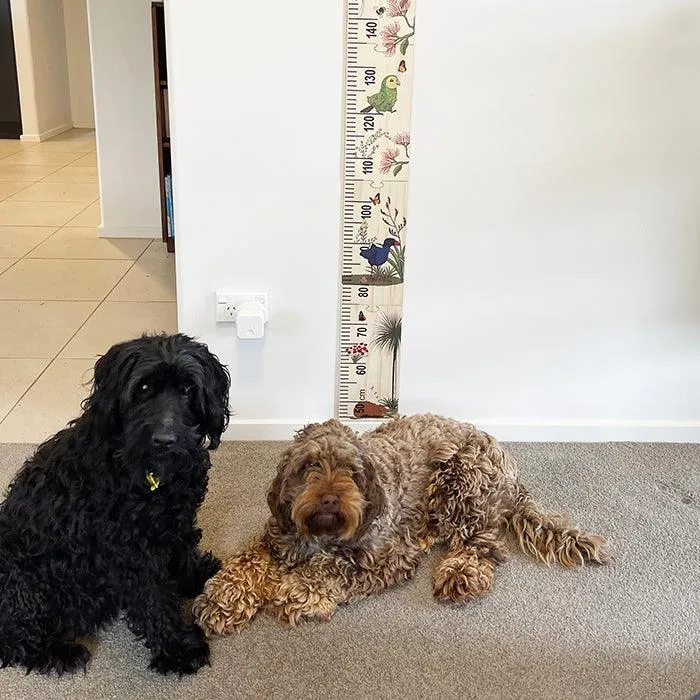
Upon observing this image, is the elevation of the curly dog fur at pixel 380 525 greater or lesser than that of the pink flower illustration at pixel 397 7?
lesser

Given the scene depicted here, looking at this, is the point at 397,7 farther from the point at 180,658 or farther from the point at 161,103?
the point at 161,103

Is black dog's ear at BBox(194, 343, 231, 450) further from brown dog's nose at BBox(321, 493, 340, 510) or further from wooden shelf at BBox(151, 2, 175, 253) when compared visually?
wooden shelf at BBox(151, 2, 175, 253)

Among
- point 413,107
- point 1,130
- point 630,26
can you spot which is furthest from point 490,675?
point 1,130

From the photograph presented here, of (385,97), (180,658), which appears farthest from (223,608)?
(385,97)

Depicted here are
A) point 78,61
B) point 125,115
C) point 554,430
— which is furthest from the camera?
point 78,61

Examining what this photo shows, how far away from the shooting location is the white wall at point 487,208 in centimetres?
233

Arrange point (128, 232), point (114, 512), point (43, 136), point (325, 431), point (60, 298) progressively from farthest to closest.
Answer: point (43, 136) → point (128, 232) → point (60, 298) → point (325, 431) → point (114, 512)

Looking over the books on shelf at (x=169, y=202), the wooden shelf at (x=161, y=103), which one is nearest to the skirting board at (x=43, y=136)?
the wooden shelf at (x=161, y=103)

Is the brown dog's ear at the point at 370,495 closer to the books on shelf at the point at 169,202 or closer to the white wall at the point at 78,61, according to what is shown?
the books on shelf at the point at 169,202

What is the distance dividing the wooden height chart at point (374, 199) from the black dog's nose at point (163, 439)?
110 cm

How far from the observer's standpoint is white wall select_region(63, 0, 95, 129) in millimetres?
9148

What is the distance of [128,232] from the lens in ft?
17.0

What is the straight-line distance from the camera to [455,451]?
214 cm

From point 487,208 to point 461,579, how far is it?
1.18 meters
